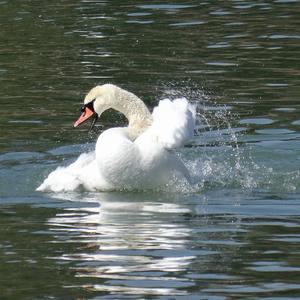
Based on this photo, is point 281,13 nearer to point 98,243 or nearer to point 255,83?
point 255,83

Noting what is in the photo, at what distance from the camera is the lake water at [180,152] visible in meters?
7.88

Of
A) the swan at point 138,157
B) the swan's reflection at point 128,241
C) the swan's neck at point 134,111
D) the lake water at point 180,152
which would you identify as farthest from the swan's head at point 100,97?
the swan's reflection at point 128,241

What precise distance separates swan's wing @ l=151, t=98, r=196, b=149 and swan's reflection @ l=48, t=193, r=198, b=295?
549mm

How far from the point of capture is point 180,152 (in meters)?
12.9

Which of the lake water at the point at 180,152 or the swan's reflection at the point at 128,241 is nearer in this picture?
the swan's reflection at the point at 128,241

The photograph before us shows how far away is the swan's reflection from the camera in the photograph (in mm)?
7680

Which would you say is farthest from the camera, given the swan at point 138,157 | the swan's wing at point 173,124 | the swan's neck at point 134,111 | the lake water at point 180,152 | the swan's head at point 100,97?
the swan's head at point 100,97

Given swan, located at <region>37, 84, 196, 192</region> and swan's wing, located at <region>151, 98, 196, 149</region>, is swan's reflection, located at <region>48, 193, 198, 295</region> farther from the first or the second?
swan's wing, located at <region>151, 98, 196, 149</region>

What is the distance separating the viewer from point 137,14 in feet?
74.9

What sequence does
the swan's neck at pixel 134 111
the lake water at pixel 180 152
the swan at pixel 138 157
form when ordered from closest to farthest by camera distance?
the lake water at pixel 180 152
the swan at pixel 138 157
the swan's neck at pixel 134 111

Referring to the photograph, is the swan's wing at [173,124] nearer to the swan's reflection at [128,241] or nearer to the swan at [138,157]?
the swan at [138,157]

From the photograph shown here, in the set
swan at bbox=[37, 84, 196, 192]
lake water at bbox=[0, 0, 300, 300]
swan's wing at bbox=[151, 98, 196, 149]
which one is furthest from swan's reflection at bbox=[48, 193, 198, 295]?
swan's wing at bbox=[151, 98, 196, 149]

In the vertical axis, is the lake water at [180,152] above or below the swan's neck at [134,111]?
below

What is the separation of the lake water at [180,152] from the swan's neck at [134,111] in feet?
2.34
